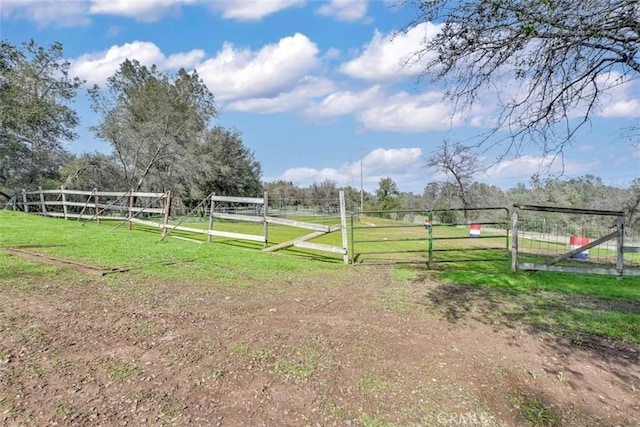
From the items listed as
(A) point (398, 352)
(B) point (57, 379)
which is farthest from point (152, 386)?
(A) point (398, 352)

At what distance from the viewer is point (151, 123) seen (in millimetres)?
26078

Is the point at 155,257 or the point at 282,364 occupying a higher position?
the point at 155,257

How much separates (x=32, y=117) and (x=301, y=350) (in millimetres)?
23093

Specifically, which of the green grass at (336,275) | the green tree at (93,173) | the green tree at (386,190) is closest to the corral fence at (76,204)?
the green tree at (93,173)

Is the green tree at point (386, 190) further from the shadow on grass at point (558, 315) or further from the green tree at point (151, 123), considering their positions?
the shadow on grass at point (558, 315)

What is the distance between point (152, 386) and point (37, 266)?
4.69m

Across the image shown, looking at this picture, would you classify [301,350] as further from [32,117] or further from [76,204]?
[32,117]

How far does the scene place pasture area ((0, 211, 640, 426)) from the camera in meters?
2.68

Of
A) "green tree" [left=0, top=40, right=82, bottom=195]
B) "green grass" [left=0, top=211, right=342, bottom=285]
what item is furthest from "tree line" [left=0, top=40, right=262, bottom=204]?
"green grass" [left=0, top=211, right=342, bottom=285]

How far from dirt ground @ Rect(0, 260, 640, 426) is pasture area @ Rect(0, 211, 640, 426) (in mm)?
16

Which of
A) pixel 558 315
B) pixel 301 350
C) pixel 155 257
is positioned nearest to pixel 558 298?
pixel 558 315

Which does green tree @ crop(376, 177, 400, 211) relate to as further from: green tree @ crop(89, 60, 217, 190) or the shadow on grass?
the shadow on grass

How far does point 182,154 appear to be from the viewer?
26219 millimetres

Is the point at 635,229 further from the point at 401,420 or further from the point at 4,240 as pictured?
the point at 4,240
